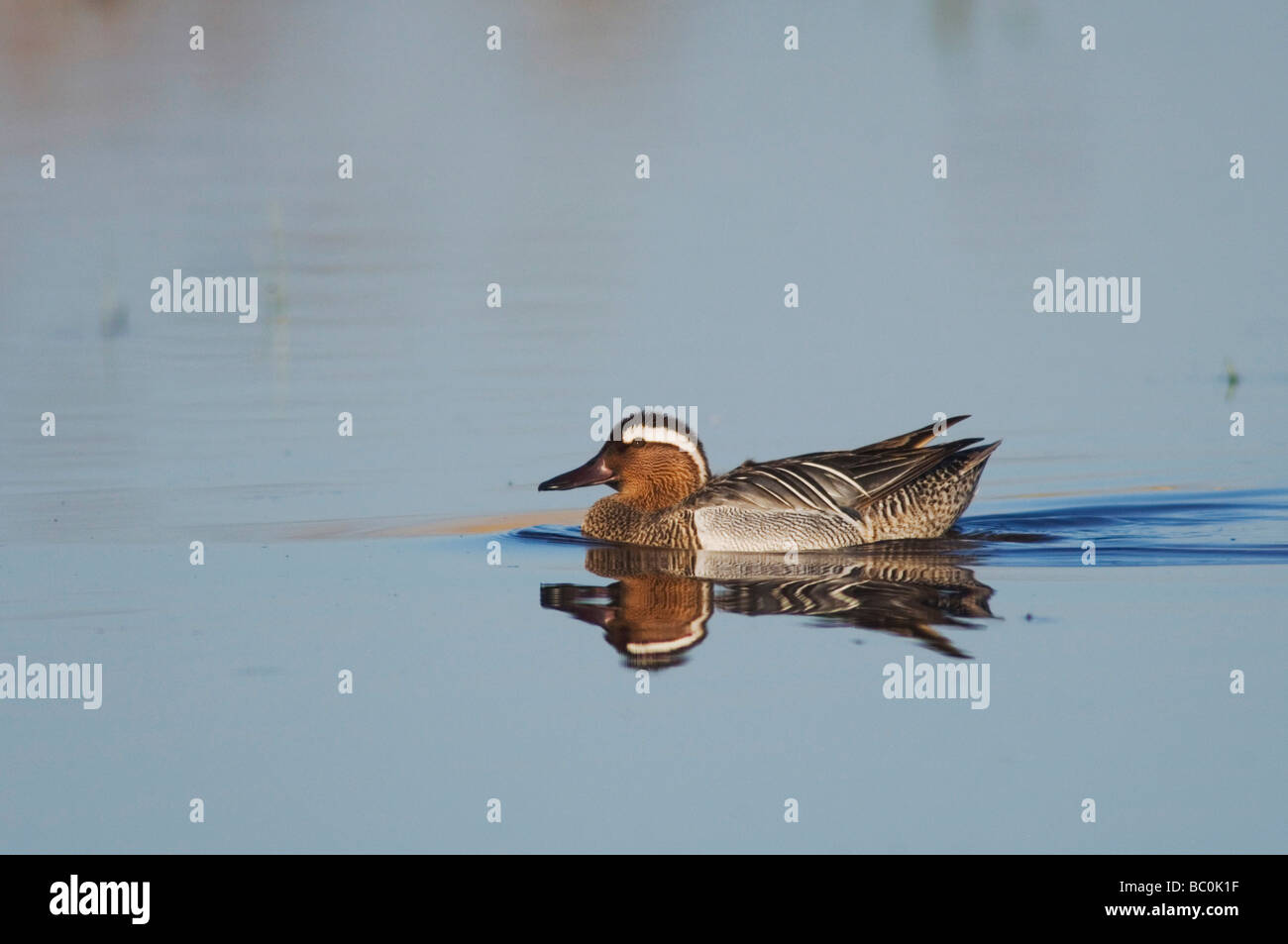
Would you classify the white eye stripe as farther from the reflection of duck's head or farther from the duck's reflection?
the reflection of duck's head

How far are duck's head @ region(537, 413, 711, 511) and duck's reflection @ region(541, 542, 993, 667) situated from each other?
2.11 feet

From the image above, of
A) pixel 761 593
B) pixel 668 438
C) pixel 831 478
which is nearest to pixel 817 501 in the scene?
pixel 831 478

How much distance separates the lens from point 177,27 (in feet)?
100

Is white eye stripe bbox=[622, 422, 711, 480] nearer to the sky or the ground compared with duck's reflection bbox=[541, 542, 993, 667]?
nearer to the sky

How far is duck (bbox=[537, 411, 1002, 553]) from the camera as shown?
10945 mm

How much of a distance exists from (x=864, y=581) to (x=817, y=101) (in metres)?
12.2

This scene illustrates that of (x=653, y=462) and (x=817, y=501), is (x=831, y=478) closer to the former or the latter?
(x=817, y=501)

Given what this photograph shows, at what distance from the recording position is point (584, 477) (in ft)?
37.3

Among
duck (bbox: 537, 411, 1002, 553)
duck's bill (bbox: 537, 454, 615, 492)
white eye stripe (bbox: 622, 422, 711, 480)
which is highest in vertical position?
white eye stripe (bbox: 622, 422, 711, 480)

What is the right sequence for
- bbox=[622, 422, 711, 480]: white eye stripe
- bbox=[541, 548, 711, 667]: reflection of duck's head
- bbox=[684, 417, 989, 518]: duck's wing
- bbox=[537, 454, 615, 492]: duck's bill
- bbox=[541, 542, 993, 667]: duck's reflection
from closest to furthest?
bbox=[541, 548, 711, 667]: reflection of duck's head → bbox=[541, 542, 993, 667]: duck's reflection → bbox=[684, 417, 989, 518]: duck's wing → bbox=[537, 454, 615, 492]: duck's bill → bbox=[622, 422, 711, 480]: white eye stripe

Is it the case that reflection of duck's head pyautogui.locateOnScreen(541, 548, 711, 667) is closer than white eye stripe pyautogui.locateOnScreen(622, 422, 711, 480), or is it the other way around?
reflection of duck's head pyautogui.locateOnScreen(541, 548, 711, 667)

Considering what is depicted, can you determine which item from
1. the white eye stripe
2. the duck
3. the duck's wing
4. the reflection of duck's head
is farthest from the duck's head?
the reflection of duck's head

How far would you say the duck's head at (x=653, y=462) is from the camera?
457 inches

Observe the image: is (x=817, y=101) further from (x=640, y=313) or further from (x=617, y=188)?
(x=640, y=313)
